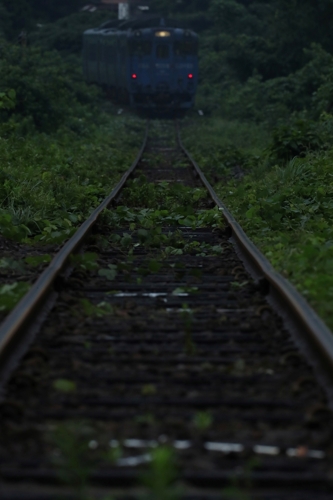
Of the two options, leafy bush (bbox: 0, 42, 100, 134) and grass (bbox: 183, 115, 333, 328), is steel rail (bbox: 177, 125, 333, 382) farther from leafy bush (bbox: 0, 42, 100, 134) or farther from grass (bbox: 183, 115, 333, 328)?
leafy bush (bbox: 0, 42, 100, 134)

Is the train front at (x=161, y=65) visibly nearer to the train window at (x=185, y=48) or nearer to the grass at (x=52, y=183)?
the train window at (x=185, y=48)

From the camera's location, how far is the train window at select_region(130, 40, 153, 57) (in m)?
32.3

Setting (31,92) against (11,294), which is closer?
(11,294)

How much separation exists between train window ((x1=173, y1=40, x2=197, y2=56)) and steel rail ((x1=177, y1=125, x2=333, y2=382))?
1020 inches

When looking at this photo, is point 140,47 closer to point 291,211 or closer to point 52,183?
point 52,183

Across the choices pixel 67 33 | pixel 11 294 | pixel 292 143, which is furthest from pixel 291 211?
pixel 67 33

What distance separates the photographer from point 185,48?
33.7m

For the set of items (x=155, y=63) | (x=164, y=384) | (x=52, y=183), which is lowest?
(x=155, y=63)

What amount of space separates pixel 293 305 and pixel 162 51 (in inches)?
1134

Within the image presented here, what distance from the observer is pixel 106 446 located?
3.49m

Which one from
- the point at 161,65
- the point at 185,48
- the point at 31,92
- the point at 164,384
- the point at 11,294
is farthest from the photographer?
the point at 185,48

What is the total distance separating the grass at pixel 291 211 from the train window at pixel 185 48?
15822 mm

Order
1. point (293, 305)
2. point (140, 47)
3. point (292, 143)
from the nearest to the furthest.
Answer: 1. point (293, 305)
2. point (292, 143)
3. point (140, 47)

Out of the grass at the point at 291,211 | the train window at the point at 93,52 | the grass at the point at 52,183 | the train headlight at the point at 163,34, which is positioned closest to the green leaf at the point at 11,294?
the grass at the point at 291,211
